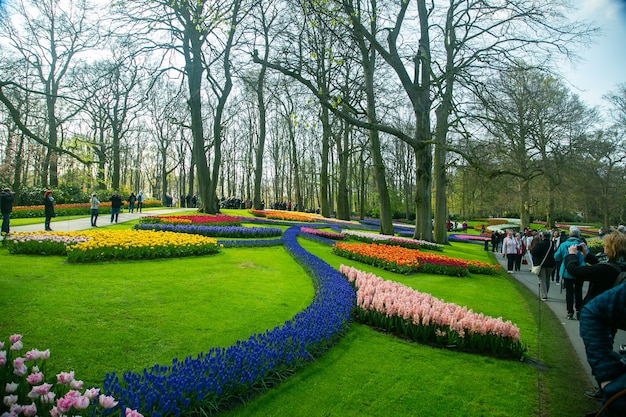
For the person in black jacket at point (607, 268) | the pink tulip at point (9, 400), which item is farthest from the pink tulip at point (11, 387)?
the person in black jacket at point (607, 268)

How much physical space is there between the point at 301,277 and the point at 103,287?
4.25m

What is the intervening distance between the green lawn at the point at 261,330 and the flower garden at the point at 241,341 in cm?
23

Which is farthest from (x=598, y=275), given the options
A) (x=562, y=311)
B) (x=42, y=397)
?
(x=42, y=397)

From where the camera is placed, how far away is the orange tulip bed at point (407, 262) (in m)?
12.1

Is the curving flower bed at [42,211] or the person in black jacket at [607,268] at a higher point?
the curving flower bed at [42,211]

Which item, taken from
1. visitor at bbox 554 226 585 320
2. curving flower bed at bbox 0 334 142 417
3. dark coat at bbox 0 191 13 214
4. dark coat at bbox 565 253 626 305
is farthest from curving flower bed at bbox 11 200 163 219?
dark coat at bbox 565 253 626 305

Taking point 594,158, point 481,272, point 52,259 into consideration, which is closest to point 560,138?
point 594,158

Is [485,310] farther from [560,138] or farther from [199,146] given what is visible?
[560,138]

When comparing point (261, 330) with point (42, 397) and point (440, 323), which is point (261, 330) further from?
point (42, 397)

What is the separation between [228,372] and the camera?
3.73 metres

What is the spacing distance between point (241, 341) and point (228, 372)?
33.8 inches

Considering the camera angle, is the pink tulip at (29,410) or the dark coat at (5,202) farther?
the dark coat at (5,202)

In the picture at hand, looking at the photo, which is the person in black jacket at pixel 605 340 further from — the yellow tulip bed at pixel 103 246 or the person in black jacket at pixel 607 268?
the yellow tulip bed at pixel 103 246

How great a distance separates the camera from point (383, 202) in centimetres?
2102
